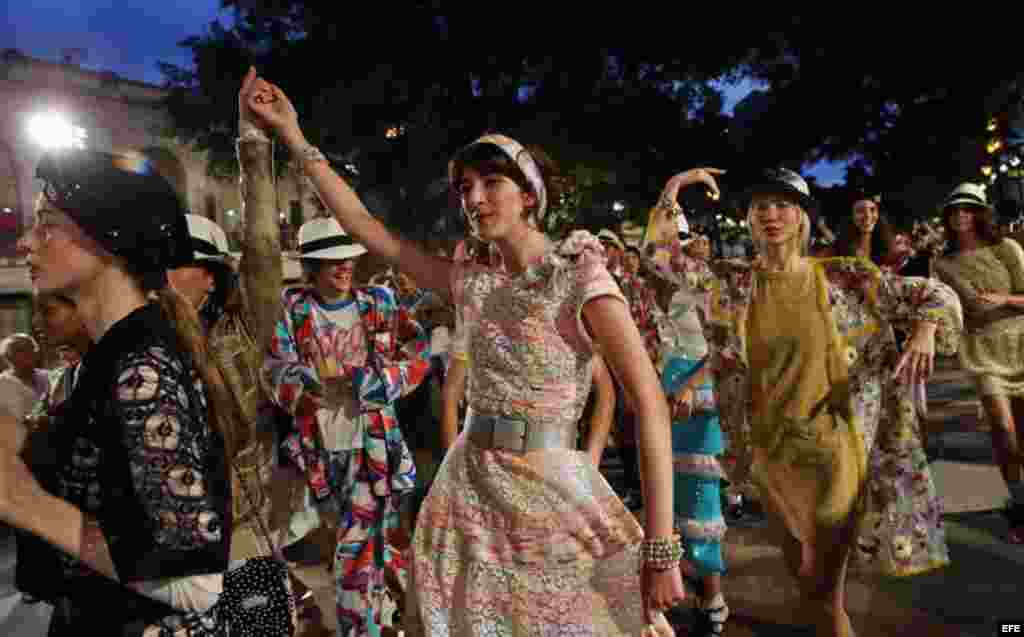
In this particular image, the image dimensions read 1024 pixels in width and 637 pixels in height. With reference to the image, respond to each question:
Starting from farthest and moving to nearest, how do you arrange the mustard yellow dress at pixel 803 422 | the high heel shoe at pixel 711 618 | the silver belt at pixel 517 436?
the high heel shoe at pixel 711 618, the mustard yellow dress at pixel 803 422, the silver belt at pixel 517 436

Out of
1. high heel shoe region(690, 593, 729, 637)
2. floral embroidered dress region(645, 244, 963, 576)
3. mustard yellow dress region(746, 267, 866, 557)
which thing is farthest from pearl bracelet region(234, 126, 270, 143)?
high heel shoe region(690, 593, 729, 637)

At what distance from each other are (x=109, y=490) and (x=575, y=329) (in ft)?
4.20

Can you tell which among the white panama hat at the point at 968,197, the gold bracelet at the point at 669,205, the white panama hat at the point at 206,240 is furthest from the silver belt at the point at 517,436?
the white panama hat at the point at 968,197

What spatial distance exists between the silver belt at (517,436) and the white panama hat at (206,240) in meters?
2.27

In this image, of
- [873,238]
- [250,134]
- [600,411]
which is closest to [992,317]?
[873,238]

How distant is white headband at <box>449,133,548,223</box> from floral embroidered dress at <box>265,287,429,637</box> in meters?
1.85

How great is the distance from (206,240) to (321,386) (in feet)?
3.19

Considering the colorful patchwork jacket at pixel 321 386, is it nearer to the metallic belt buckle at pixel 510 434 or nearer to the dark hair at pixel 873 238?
the metallic belt buckle at pixel 510 434

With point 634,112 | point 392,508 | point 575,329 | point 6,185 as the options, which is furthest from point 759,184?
point 6,185

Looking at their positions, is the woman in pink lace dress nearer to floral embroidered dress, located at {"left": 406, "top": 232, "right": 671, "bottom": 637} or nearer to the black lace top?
floral embroidered dress, located at {"left": 406, "top": 232, "right": 671, "bottom": 637}

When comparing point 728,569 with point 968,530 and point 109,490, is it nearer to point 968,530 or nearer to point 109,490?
point 968,530

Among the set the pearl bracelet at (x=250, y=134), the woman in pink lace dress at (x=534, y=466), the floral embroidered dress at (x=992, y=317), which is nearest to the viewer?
the woman in pink lace dress at (x=534, y=466)

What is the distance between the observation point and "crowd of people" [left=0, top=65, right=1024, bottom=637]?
1.69 m

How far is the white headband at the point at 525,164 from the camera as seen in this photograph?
8.00ft
